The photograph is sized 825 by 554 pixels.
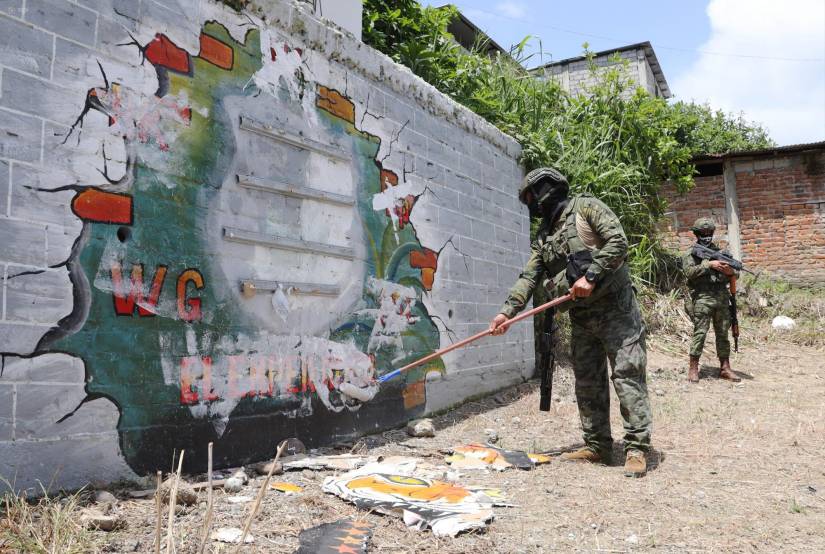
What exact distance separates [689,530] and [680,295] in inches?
285

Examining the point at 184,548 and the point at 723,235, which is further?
the point at 723,235

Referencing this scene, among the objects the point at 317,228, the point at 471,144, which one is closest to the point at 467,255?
the point at 471,144

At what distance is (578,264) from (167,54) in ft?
8.12

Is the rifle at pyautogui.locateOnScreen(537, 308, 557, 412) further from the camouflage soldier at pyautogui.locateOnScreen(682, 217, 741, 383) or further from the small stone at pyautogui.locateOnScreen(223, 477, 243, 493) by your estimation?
the camouflage soldier at pyautogui.locateOnScreen(682, 217, 741, 383)

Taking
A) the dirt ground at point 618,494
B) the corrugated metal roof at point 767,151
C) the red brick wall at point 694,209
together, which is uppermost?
the corrugated metal roof at point 767,151

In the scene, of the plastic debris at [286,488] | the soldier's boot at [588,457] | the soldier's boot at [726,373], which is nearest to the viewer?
the plastic debris at [286,488]

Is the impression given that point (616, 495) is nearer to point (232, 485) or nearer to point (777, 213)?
point (232, 485)

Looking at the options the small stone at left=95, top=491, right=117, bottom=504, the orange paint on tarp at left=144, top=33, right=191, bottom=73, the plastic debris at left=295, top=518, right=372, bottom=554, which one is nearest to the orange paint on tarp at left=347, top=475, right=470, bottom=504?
the plastic debris at left=295, top=518, right=372, bottom=554

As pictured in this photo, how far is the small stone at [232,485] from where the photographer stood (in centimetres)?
283

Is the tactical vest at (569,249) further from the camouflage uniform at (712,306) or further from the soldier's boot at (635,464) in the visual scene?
the camouflage uniform at (712,306)

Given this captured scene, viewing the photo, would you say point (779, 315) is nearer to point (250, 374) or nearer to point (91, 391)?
point (250, 374)

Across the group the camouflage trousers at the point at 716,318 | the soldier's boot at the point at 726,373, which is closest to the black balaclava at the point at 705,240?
the camouflage trousers at the point at 716,318

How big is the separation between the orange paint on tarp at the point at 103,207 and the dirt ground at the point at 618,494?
1223mm

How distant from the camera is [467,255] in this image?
18.0 ft
